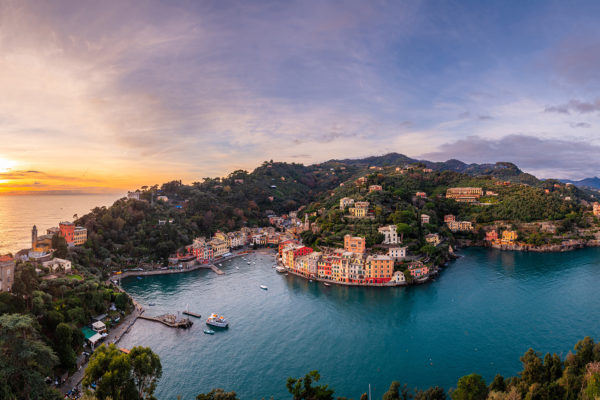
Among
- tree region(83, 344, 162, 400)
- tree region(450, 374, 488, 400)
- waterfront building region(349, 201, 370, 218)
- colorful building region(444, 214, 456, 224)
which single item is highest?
waterfront building region(349, 201, 370, 218)

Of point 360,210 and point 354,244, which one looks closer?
point 354,244

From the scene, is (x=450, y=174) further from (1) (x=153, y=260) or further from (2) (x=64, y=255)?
(2) (x=64, y=255)

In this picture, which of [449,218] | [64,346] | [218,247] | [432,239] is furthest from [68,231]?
A: [449,218]

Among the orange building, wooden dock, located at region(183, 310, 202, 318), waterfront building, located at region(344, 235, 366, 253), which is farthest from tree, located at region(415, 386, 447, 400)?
the orange building

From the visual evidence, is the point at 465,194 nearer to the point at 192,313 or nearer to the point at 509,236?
the point at 509,236

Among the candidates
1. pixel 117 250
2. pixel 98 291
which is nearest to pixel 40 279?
pixel 98 291

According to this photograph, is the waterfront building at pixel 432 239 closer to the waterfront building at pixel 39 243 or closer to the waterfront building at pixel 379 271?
the waterfront building at pixel 379 271

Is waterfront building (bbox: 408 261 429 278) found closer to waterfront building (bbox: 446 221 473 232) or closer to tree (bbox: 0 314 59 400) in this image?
waterfront building (bbox: 446 221 473 232)
